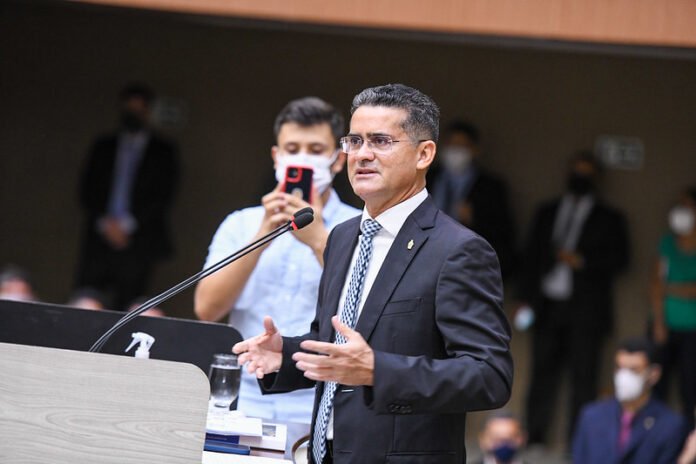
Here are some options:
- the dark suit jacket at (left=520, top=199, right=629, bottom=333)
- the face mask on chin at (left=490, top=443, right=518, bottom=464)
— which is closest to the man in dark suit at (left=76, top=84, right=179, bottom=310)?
the dark suit jacket at (left=520, top=199, right=629, bottom=333)

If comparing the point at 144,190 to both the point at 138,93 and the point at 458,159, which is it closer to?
the point at 138,93

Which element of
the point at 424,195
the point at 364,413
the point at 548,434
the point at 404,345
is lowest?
the point at 548,434

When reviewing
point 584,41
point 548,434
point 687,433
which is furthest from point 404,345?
point 548,434

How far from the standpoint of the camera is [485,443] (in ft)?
19.7

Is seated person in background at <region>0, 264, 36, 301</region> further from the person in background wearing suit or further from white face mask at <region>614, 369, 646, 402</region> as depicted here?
white face mask at <region>614, 369, 646, 402</region>

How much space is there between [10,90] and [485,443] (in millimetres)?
4408

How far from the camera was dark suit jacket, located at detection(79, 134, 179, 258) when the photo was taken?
24.8 ft

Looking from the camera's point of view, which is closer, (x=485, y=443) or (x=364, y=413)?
(x=364, y=413)

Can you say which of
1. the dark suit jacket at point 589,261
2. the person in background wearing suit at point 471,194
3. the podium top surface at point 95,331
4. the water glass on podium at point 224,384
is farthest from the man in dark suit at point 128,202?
the water glass on podium at point 224,384

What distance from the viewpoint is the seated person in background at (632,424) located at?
236 inches

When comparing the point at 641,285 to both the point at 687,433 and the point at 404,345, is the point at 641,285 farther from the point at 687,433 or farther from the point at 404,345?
the point at 404,345

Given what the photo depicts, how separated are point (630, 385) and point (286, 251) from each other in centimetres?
294

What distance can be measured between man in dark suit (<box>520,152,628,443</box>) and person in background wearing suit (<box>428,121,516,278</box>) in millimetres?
234

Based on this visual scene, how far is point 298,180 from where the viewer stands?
12.6ft
